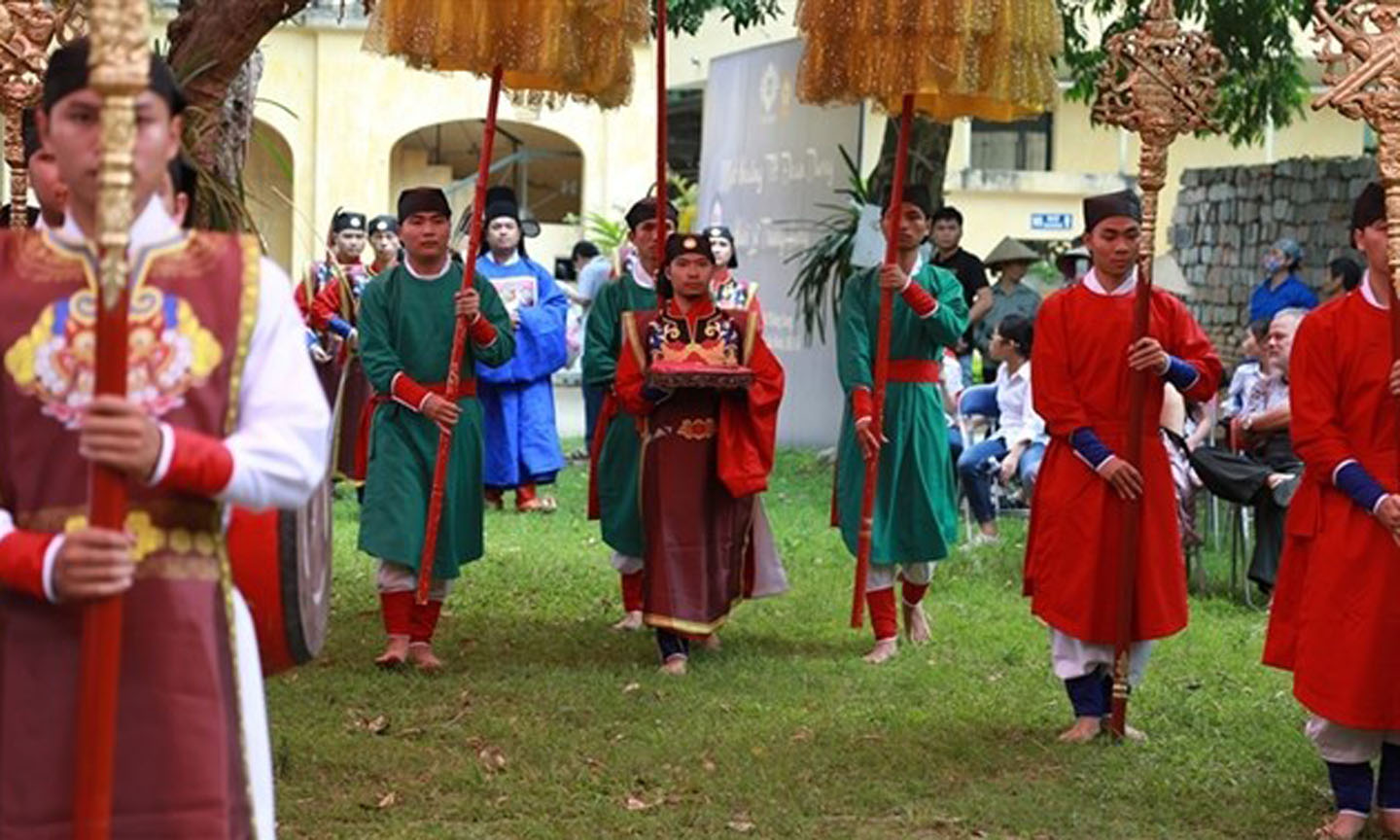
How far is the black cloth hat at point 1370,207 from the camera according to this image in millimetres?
7043

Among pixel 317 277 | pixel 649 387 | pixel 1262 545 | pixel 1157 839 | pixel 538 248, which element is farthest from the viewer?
pixel 538 248

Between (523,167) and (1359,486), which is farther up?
(523,167)

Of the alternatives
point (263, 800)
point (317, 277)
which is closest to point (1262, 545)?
point (317, 277)

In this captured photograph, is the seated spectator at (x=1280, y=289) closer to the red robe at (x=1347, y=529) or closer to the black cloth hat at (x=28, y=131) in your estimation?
the red robe at (x=1347, y=529)

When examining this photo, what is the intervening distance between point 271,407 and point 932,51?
18.8 feet

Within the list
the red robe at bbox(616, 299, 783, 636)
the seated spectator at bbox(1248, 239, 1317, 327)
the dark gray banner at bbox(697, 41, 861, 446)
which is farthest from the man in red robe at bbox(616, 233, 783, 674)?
the dark gray banner at bbox(697, 41, 861, 446)

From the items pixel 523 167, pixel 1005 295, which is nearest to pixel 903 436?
pixel 1005 295

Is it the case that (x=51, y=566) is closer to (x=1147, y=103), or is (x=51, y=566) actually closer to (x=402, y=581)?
(x=1147, y=103)

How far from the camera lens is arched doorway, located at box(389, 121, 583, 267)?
108 feet

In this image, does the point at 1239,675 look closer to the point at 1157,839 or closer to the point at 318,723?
the point at 1157,839

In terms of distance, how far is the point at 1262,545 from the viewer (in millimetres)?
11586

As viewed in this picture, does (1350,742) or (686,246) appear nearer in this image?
(1350,742)

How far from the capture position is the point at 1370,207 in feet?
23.3

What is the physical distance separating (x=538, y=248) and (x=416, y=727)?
24673 millimetres
